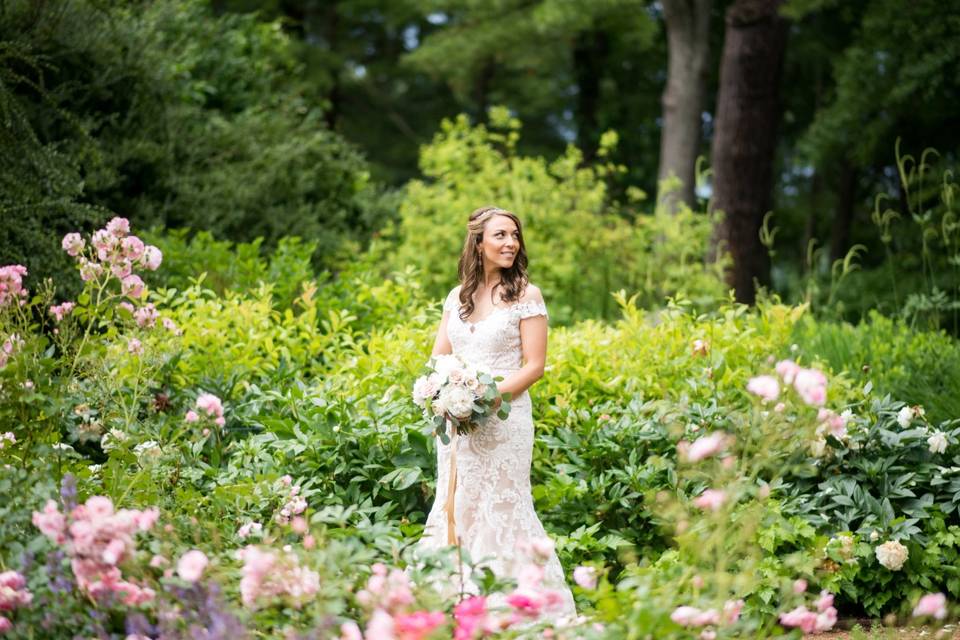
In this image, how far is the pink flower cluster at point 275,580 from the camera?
2.64 metres

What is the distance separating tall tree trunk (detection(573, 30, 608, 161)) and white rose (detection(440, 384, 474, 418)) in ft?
51.9

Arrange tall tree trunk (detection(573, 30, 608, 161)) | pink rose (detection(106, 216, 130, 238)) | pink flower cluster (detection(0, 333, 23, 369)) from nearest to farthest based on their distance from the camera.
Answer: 1. pink flower cluster (detection(0, 333, 23, 369))
2. pink rose (detection(106, 216, 130, 238))
3. tall tree trunk (detection(573, 30, 608, 161))

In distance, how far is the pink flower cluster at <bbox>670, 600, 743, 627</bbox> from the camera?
2.61 metres

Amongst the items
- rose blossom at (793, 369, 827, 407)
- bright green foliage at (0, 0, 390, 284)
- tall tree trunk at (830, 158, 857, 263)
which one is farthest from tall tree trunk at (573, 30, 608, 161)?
rose blossom at (793, 369, 827, 407)

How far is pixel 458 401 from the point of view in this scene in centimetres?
410

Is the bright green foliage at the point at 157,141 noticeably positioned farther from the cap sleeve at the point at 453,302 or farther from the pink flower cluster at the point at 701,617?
the pink flower cluster at the point at 701,617

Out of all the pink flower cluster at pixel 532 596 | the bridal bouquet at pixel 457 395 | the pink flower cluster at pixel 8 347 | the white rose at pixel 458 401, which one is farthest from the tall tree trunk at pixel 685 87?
the pink flower cluster at pixel 532 596

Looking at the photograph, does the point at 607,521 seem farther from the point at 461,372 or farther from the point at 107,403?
the point at 107,403

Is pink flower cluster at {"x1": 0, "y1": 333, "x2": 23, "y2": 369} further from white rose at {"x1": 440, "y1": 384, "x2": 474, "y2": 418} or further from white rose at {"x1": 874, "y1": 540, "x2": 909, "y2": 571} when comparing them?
white rose at {"x1": 874, "y1": 540, "x2": 909, "y2": 571}

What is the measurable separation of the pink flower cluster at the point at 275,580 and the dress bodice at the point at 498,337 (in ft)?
6.12

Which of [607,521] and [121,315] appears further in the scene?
[607,521]

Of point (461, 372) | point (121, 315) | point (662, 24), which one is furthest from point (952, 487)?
point (662, 24)

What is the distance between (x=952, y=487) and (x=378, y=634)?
144 inches

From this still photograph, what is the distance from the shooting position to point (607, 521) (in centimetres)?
520
